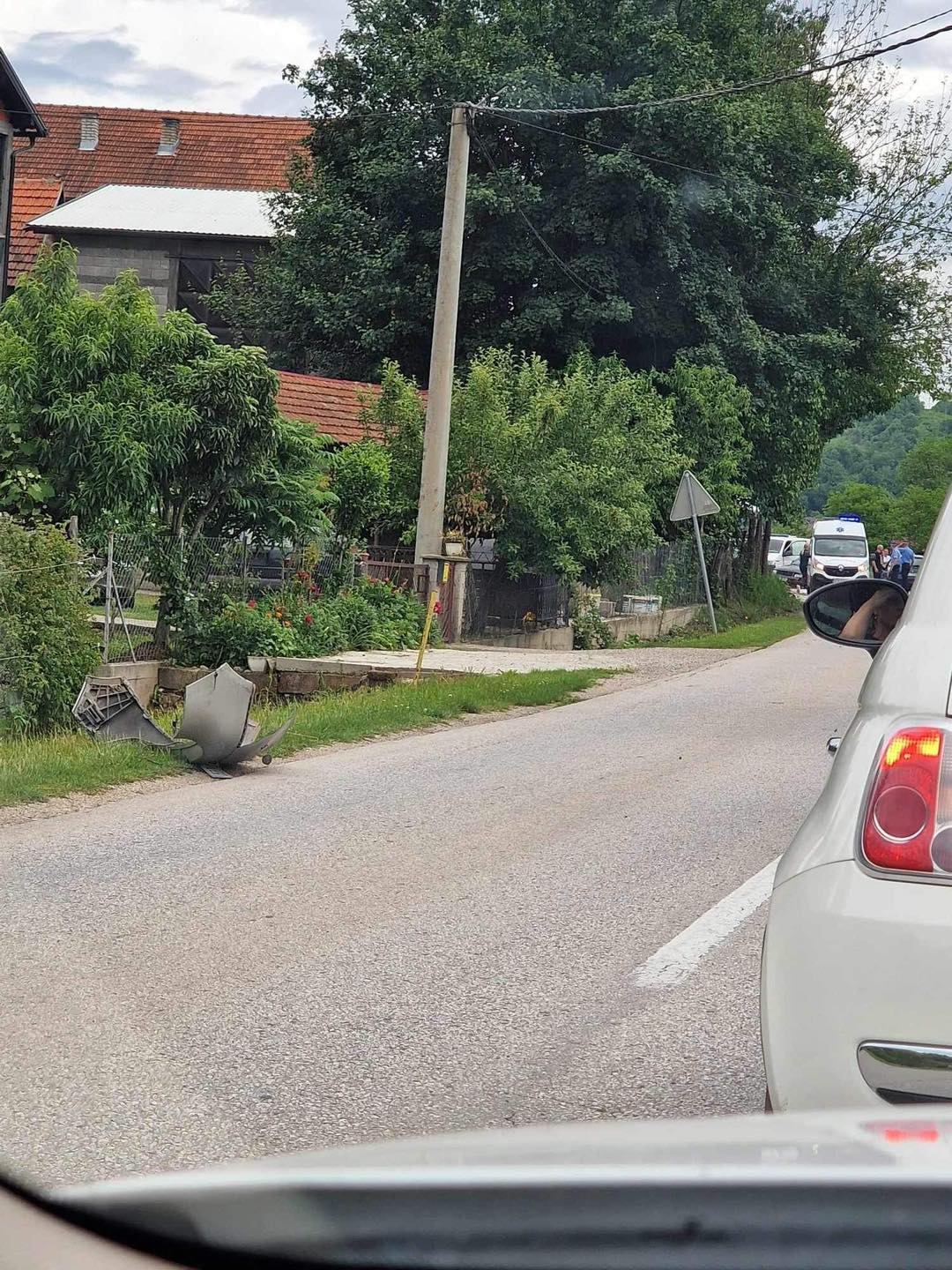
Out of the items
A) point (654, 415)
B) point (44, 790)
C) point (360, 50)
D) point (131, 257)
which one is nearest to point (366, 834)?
point (44, 790)

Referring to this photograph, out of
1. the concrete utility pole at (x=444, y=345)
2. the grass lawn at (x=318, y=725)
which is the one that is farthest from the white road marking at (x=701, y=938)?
the concrete utility pole at (x=444, y=345)

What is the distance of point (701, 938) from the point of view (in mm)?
5984

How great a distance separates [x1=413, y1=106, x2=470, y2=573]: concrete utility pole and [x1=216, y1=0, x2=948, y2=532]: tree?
8.04 m

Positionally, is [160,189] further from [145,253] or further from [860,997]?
[860,997]

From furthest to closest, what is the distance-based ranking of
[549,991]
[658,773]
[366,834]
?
1. [658,773]
2. [366,834]
3. [549,991]

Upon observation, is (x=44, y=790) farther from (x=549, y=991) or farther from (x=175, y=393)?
(x=175, y=393)

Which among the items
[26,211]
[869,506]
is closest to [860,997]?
[26,211]

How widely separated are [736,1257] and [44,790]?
834 cm

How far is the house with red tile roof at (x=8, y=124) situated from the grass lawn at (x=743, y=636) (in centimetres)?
1279

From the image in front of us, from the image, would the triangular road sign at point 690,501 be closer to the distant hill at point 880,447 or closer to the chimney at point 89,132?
the chimney at point 89,132

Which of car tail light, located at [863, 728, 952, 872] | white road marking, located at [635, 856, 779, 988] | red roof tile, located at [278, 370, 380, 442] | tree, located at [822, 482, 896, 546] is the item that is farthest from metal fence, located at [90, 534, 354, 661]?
tree, located at [822, 482, 896, 546]

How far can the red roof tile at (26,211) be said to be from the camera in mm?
37219

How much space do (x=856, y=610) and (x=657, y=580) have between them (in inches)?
1025

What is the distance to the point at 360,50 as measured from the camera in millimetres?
31297
